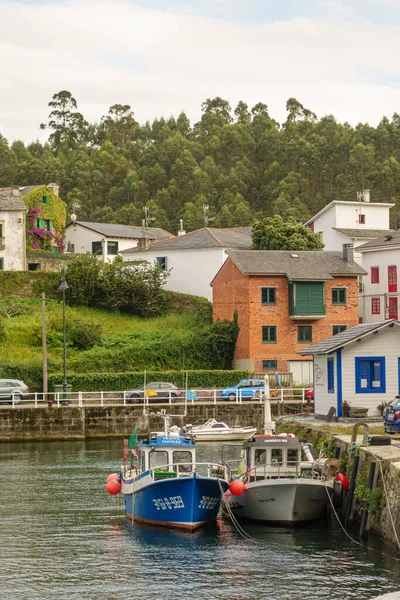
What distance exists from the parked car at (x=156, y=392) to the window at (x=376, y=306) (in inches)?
987

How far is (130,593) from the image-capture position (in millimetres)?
23562

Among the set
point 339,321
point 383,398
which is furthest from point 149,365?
point 383,398

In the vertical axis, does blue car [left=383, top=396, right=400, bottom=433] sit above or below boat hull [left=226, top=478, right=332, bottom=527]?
above

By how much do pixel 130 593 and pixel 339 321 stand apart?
53738 millimetres

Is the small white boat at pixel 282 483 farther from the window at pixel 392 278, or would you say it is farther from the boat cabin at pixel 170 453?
the window at pixel 392 278

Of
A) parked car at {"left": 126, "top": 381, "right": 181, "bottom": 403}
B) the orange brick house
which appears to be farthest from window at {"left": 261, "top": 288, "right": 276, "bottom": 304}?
parked car at {"left": 126, "top": 381, "right": 181, "bottom": 403}

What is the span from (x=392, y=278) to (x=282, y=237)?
419 inches

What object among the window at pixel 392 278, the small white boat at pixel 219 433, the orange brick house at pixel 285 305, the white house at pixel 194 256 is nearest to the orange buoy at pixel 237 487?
the small white boat at pixel 219 433

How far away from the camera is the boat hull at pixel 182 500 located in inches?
1176

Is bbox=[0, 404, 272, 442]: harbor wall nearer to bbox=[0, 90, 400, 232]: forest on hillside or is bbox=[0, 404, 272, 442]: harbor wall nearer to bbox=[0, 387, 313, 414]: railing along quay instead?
bbox=[0, 387, 313, 414]: railing along quay

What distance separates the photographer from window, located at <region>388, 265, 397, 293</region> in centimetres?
8319

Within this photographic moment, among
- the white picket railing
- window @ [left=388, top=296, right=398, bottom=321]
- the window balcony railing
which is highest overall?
window @ [left=388, top=296, right=398, bottom=321]

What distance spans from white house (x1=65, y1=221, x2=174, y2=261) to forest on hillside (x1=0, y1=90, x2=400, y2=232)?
2643cm

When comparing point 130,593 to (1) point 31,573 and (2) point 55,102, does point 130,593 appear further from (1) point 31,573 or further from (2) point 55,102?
(2) point 55,102
